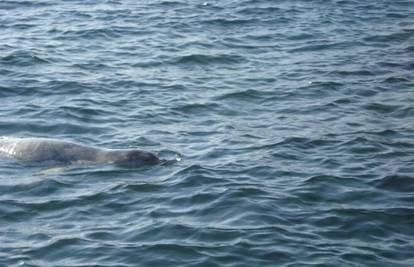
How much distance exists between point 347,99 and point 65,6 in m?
11.6

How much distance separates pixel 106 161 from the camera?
13.1 m

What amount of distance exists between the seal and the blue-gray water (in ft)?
0.76

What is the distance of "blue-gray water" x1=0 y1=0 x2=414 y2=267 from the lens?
10188 millimetres

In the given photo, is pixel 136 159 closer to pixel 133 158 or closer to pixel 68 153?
pixel 133 158

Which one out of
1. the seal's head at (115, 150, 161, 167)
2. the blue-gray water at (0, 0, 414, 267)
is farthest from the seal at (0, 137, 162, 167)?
the blue-gray water at (0, 0, 414, 267)

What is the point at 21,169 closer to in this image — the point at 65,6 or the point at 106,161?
the point at 106,161

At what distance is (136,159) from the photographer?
1302cm

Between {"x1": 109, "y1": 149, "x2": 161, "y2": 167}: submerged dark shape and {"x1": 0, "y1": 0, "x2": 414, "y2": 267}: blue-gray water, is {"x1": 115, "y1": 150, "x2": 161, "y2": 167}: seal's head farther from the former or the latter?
{"x1": 0, "y1": 0, "x2": 414, "y2": 267}: blue-gray water

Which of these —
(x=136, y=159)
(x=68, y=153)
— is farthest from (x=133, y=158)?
(x=68, y=153)

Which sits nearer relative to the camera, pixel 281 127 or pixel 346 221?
pixel 346 221

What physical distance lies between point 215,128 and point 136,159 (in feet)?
7.72

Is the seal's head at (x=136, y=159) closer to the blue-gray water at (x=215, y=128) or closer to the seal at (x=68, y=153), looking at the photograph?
the seal at (x=68, y=153)

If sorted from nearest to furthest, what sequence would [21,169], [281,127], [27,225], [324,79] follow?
[27,225], [21,169], [281,127], [324,79]

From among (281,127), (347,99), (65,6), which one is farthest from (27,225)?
(65,6)
